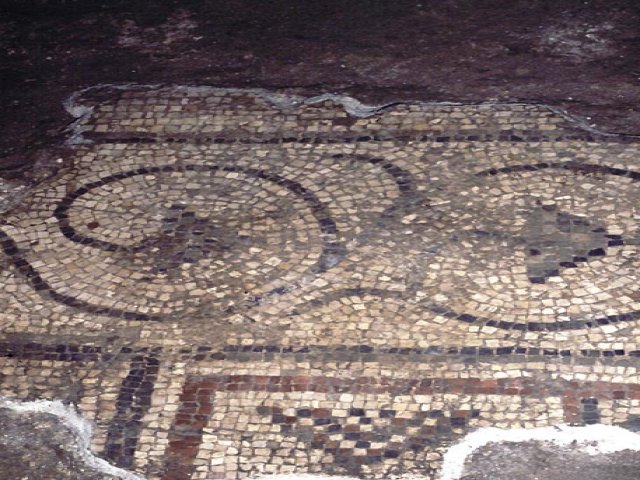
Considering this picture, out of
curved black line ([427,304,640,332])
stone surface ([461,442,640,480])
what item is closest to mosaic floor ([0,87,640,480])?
curved black line ([427,304,640,332])

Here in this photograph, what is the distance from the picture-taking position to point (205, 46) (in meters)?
7.10

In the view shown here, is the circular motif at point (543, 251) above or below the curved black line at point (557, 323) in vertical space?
above

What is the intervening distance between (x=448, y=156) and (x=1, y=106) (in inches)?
91.6

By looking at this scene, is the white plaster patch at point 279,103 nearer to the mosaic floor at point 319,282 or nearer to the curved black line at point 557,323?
the mosaic floor at point 319,282

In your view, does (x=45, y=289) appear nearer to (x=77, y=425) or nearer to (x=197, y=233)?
(x=197, y=233)

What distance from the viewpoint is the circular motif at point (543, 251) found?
5020mm

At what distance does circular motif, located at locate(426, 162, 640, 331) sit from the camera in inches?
198

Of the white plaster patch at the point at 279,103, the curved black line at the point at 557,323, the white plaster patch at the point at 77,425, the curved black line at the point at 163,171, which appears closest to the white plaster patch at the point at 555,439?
the curved black line at the point at 557,323

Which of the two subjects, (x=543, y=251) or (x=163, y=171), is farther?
(x=163, y=171)

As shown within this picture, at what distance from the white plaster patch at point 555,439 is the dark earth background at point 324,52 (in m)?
2.09

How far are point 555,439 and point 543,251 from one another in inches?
44.9

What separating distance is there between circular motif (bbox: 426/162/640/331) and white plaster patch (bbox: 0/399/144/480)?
4.71ft

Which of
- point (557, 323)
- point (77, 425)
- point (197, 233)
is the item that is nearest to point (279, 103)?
point (197, 233)

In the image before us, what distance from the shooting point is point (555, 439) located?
4.41m
